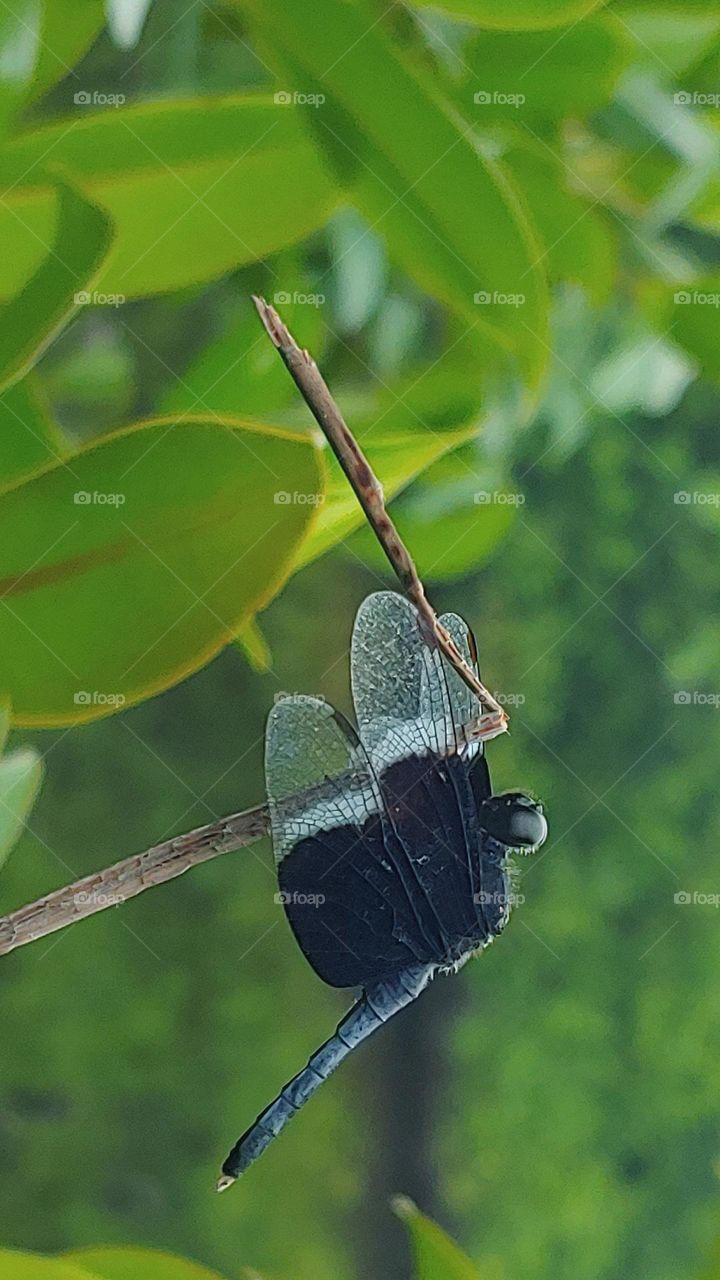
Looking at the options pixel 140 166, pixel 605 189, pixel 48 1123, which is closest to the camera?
pixel 140 166

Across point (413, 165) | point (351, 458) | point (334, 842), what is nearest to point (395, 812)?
point (334, 842)

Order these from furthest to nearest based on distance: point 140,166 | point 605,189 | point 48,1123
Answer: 1. point 48,1123
2. point 605,189
3. point 140,166

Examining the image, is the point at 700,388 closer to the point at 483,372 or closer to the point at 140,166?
the point at 483,372

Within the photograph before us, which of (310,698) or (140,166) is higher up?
(140,166)

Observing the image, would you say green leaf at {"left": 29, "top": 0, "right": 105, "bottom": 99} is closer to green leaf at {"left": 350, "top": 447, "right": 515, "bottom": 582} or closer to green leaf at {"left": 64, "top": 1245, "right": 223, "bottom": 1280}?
green leaf at {"left": 350, "top": 447, "right": 515, "bottom": 582}

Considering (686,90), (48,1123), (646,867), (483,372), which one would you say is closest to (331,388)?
(483,372)

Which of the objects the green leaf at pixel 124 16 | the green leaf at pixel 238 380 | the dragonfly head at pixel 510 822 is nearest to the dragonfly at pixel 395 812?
the dragonfly head at pixel 510 822
